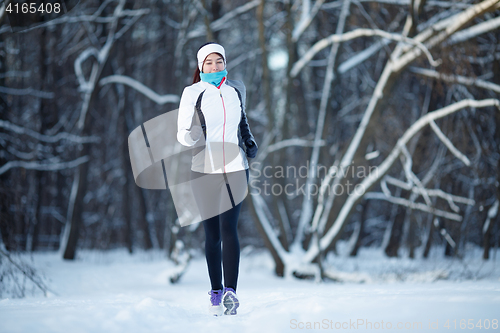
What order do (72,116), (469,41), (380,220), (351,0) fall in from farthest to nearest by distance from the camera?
(380,220)
(72,116)
(351,0)
(469,41)

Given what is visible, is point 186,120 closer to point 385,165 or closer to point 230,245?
point 230,245

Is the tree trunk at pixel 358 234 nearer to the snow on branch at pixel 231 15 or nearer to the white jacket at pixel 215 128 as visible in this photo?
the snow on branch at pixel 231 15

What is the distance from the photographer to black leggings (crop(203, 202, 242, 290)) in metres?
2.28

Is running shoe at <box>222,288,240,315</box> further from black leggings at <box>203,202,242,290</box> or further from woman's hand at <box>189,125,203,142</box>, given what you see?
woman's hand at <box>189,125,203,142</box>

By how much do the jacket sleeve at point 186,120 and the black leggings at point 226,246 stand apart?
422mm

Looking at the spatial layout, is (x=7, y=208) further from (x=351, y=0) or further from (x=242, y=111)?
(x=351, y=0)

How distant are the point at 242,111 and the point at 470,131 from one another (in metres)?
4.11

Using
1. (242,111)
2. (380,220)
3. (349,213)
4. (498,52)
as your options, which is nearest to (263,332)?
(242,111)

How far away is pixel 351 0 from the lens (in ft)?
19.6

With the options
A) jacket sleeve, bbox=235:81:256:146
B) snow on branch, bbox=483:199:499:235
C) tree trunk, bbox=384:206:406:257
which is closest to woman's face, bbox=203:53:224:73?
jacket sleeve, bbox=235:81:256:146

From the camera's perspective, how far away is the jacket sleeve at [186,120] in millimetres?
2242

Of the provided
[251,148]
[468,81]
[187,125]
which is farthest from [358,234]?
[187,125]

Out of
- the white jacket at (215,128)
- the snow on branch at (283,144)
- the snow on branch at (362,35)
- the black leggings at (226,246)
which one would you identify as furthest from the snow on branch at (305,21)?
the black leggings at (226,246)

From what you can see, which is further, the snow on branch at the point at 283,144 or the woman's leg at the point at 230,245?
the snow on branch at the point at 283,144
